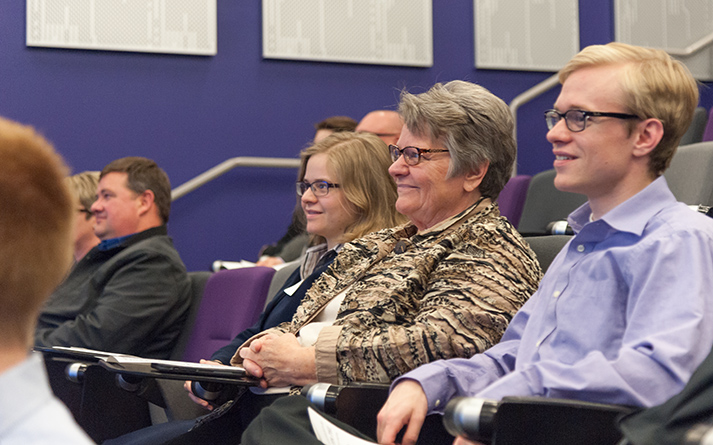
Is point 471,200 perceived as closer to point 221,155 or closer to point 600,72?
point 600,72

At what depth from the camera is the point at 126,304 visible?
2.88 metres

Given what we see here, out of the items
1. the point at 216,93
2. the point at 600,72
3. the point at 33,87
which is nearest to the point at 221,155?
the point at 216,93

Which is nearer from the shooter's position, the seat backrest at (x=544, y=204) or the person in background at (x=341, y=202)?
the person in background at (x=341, y=202)

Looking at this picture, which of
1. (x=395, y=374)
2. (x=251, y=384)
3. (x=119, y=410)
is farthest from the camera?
(x=119, y=410)

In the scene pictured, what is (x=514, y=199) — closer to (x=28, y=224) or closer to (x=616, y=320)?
(x=616, y=320)

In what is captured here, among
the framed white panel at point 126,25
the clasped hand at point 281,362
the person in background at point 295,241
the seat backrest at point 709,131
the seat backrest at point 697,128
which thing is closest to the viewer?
the clasped hand at point 281,362

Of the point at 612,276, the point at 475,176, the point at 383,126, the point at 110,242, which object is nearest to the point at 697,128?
the point at 383,126

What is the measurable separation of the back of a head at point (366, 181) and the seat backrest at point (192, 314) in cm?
95

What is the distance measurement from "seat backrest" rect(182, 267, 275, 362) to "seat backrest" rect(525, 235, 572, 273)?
1.07 m

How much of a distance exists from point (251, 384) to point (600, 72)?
991mm

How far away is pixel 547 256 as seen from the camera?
1868 millimetres

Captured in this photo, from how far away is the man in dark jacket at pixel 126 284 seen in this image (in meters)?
2.86

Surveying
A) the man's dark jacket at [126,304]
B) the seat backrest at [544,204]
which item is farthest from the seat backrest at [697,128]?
the man's dark jacket at [126,304]

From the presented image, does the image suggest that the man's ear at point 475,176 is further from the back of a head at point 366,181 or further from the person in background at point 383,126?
the person in background at point 383,126
